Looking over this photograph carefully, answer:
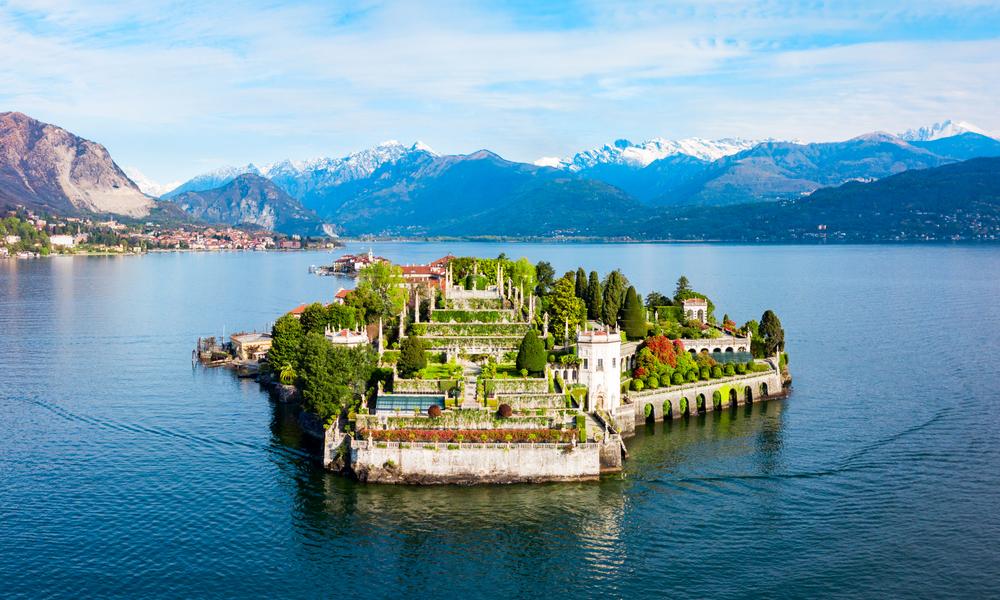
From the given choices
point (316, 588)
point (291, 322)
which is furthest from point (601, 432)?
point (291, 322)

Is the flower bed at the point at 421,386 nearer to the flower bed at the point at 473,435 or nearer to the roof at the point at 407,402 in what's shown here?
the roof at the point at 407,402

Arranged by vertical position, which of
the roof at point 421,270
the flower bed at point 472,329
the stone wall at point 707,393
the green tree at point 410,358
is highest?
the roof at point 421,270

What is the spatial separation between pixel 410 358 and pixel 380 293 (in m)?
40.6

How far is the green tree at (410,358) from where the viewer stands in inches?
2537

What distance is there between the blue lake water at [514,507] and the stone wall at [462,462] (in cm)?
101

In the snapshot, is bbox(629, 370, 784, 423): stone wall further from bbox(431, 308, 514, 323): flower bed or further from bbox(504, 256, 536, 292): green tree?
bbox(504, 256, 536, 292): green tree

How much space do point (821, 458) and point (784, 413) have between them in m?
13.4

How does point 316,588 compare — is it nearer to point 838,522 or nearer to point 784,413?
point 838,522

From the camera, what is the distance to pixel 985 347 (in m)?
100

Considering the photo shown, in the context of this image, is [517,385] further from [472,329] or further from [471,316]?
[471,316]

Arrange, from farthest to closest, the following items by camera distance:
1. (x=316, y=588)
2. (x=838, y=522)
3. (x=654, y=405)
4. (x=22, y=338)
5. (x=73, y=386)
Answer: (x=22, y=338)
(x=73, y=386)
(x=654, y=405)
(x=838, y=522)
(x=316, y=588)

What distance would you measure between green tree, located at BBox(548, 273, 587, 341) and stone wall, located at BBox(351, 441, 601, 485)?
28.5 metres

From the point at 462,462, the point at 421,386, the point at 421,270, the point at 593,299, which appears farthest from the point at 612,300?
the point at 421,270

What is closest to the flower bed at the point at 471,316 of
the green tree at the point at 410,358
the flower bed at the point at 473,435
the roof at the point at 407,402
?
the green tree at the point at 410,358
